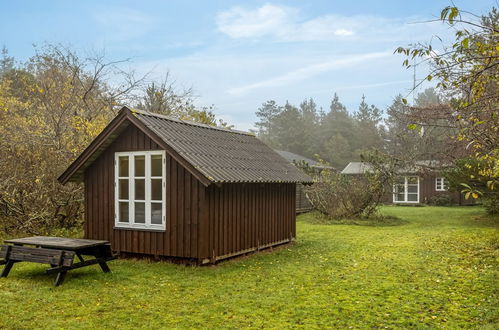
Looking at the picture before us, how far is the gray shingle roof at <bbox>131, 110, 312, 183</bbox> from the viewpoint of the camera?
9297 millimetres

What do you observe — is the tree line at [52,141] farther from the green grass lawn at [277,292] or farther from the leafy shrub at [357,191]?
the leafy shrub at [357,191]

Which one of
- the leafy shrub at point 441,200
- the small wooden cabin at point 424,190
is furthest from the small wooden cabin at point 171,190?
the leafy shrub at point 441,200

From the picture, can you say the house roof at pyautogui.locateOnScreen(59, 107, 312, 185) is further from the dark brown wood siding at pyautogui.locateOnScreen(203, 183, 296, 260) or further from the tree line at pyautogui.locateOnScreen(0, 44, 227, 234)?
the tree line at pyautogui.locateOnScreen(0, 44, 227, 234)

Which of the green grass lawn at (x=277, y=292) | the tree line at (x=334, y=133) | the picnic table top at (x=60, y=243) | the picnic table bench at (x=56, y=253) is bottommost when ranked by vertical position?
the green grass lawn at (x=277, y=292)

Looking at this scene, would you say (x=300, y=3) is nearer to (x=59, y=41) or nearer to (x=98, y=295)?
(x=98, y=295)

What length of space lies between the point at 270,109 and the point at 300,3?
185 ft

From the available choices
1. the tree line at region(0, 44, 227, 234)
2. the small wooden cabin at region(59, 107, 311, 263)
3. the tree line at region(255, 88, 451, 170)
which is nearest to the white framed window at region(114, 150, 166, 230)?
the small wooden cabin at region(59, 107, 311, 263)

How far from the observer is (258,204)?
11172 mm

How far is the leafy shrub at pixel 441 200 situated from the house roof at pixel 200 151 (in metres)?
22.6

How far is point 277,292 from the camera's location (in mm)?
7430

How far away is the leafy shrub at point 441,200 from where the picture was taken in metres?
31.4

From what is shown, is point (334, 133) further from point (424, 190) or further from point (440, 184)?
point (440, 184)

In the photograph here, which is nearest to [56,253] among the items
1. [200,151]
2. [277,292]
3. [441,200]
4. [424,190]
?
[200,151]

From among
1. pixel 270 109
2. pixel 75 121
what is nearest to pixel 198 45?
pixel 75 121
